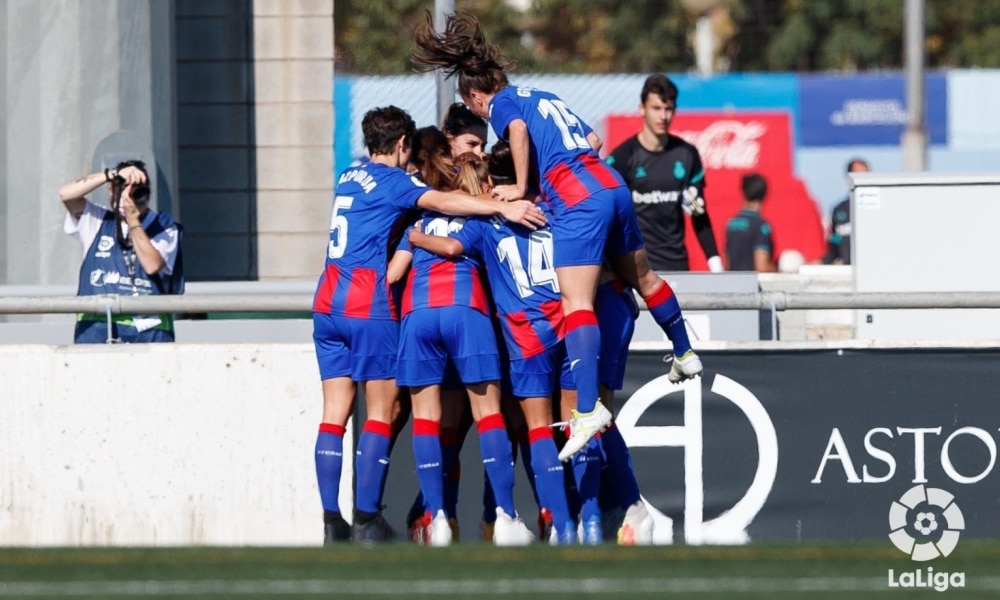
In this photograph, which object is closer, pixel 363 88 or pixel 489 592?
pixel 489 592

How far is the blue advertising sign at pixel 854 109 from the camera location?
2885 cm

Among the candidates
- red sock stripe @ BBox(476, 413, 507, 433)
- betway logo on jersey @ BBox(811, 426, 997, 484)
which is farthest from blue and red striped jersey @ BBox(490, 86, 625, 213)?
betway logo on jersey @ BBox(811, 426, 997, 484)

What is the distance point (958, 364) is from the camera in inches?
348

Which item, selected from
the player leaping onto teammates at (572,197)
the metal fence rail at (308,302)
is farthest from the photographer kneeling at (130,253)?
the player leaping onto teammates at (572,197)

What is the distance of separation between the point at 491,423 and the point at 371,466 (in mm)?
620

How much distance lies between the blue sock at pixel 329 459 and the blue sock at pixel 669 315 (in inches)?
62.6

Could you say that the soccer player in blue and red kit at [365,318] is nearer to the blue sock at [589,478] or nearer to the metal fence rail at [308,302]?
the metal fence rail at [308,302]

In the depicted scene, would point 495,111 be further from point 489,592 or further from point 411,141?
point 489,592

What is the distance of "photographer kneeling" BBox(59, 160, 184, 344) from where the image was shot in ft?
30.7

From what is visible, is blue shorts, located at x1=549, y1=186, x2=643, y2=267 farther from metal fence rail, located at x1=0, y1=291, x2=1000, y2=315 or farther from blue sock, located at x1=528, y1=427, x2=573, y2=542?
metal fence rail, located at x1=0, y1=291, x2=1000, y2=315

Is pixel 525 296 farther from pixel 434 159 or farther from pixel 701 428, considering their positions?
pixel 701 428

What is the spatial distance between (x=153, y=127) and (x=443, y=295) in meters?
5.61

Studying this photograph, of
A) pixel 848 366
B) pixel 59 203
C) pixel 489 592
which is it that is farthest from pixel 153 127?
pixel 489 592

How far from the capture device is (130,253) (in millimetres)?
9555
